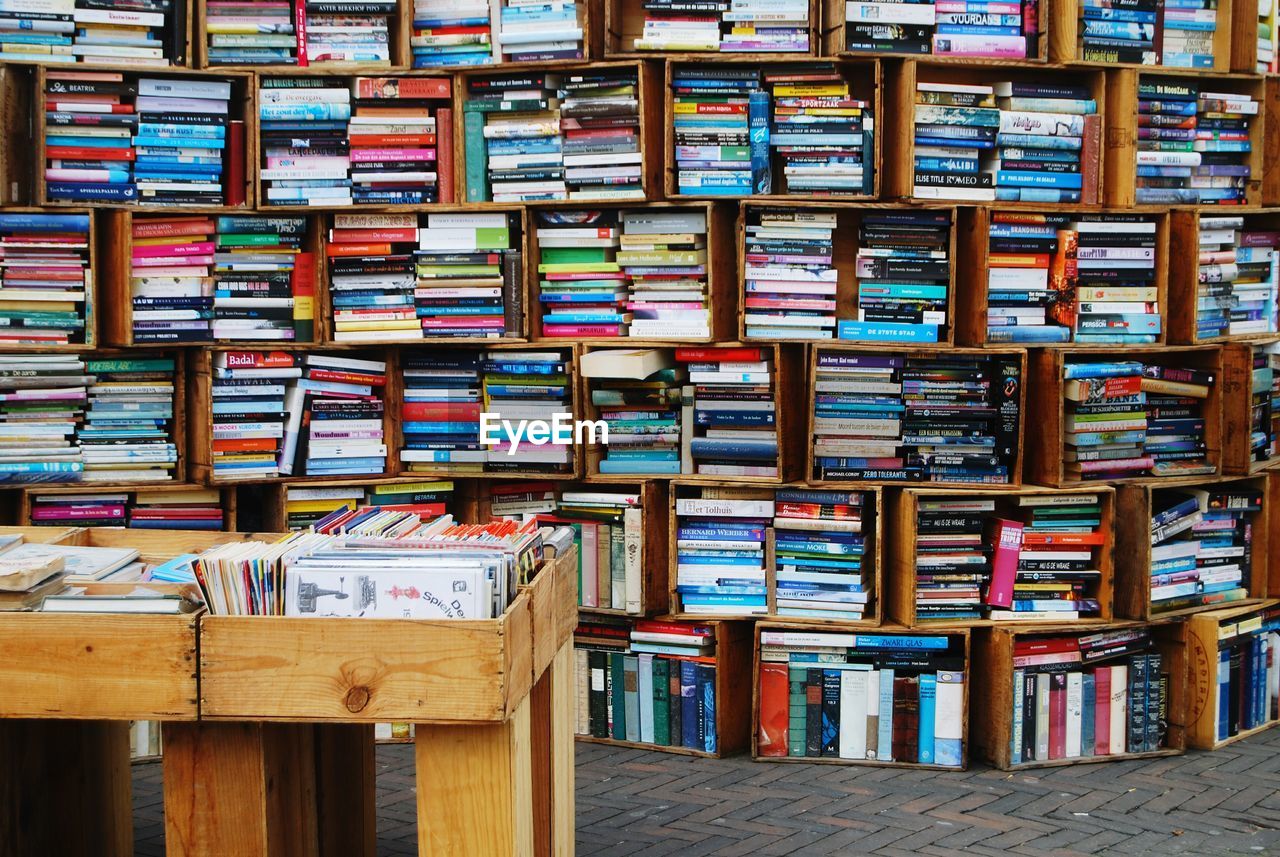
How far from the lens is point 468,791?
9.68 ft

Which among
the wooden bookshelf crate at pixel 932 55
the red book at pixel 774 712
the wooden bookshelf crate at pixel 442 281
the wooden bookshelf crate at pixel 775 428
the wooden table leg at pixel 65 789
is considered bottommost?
the red book at pixel 774 712

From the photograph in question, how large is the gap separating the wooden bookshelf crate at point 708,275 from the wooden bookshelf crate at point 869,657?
117 centimetres

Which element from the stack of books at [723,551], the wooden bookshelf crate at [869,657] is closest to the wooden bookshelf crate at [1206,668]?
the wooden bookshelf crate at [869,657]

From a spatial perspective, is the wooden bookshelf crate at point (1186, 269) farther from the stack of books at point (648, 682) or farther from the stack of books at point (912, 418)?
the stack of books at point (648, 682)

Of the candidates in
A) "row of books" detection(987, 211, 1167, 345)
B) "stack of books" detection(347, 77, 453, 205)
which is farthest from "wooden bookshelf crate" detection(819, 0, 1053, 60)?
"stack of books" detection(347, 77, 453, 205)

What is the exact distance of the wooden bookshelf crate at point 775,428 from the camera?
5.38 meters

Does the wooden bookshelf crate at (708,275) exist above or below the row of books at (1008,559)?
above

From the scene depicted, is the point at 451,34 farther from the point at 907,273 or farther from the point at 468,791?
the point at 468,791

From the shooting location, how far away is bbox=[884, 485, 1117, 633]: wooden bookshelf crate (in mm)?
5266

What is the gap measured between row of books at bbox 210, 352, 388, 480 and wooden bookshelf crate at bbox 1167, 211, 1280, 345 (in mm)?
3266

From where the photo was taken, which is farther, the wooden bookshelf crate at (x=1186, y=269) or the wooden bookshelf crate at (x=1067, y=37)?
the wooden bookshelf crate at (x=1186, y=269)

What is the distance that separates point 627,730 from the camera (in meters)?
5.54

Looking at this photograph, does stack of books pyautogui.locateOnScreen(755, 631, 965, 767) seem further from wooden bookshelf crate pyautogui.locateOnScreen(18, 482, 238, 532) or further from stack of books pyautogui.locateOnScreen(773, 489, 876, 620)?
wooden bookshelf crate pyautogui.locateOnScreen(18, 482, 238, 532)

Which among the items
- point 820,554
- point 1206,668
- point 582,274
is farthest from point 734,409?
point 1206,668
